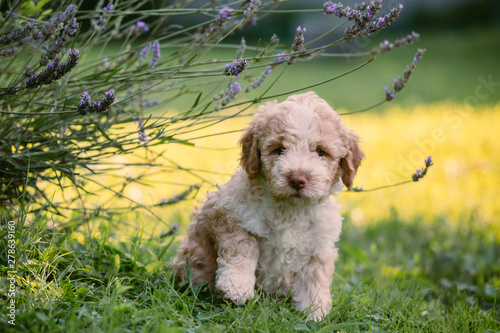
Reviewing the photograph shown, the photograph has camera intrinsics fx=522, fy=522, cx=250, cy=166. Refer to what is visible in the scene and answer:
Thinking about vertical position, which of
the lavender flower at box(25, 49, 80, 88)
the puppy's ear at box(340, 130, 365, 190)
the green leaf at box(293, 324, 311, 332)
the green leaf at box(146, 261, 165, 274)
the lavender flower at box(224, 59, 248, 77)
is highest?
the lavender flower at box(25, 49, 80, 88)

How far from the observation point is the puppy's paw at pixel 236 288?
277cm

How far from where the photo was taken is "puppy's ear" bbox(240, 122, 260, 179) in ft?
9.76

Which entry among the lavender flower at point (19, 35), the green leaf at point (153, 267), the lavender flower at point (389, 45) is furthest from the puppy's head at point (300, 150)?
the lavender flower at point (19, 35)

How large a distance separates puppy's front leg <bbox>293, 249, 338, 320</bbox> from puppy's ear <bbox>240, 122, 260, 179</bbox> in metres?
0.62

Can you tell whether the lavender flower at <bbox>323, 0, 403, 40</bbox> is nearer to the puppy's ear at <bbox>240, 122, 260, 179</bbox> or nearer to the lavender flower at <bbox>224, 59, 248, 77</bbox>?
the lavender flower at <bbox>224, 59, 248, 77</bbox>

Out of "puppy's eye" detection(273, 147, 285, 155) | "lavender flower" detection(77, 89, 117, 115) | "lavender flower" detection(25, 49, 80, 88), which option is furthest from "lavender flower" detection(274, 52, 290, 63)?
"lavender flower" detection(25, 49, 80, 88)

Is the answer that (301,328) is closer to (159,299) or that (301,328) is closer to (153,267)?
(159,299)

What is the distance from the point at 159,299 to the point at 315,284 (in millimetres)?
896

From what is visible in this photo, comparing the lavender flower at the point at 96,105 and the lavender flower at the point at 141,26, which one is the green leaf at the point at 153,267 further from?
Answer: the lavender flower at the point at 141,26

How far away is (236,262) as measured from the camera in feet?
9.41

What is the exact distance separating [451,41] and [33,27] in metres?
14.6

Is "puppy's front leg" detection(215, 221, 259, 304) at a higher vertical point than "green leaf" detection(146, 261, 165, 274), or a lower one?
higher

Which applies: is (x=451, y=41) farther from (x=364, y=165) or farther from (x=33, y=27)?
(x=33, y=27)

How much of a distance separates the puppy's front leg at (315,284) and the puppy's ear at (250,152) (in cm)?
62
